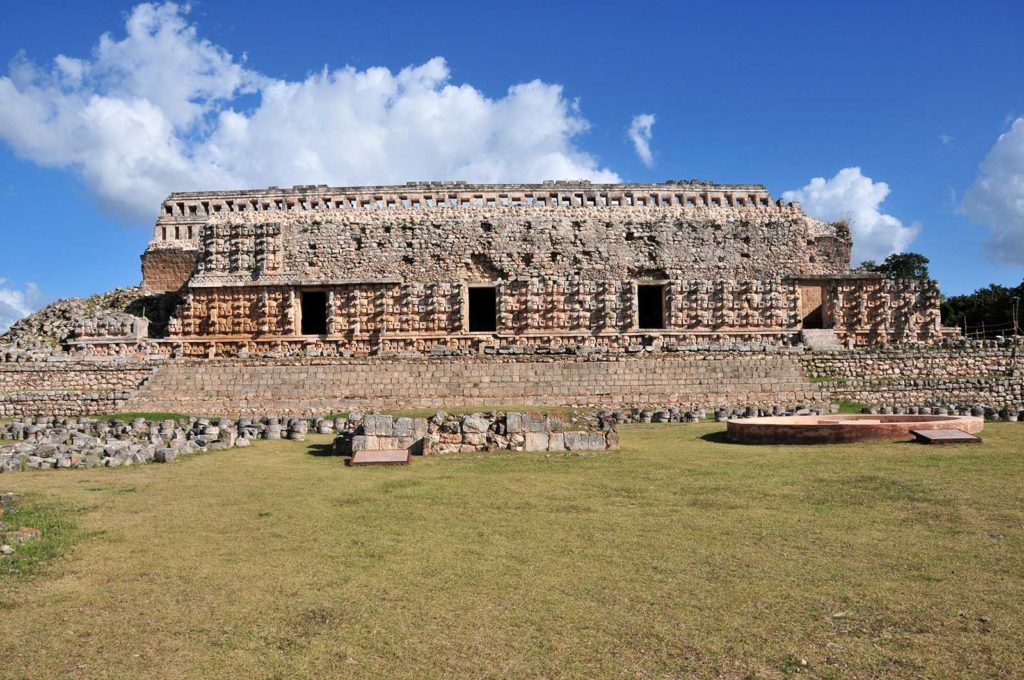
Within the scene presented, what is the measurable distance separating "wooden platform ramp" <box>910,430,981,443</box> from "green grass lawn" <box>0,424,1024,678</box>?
2482 millimetres

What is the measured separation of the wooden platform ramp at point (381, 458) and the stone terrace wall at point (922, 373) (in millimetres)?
14409

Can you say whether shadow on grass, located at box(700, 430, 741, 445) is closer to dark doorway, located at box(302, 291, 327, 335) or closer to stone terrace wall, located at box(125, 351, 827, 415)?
stone terrace wall, located at box(125, 351, 827, 415)

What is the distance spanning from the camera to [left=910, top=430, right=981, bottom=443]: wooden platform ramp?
11906mm

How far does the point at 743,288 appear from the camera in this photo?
1121 inches

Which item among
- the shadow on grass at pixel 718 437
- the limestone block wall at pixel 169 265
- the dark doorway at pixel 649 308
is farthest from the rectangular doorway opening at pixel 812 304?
the limestone block wall at pixel 169 265

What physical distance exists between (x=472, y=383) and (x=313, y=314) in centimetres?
1416

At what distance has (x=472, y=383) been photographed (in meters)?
21.4

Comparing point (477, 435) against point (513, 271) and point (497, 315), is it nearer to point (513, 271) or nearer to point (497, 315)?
point (497, 315)

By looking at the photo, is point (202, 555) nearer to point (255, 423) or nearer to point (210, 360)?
point (255, 423)

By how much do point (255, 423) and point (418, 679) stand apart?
14.0 metres

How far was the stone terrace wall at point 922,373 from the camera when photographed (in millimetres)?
20719

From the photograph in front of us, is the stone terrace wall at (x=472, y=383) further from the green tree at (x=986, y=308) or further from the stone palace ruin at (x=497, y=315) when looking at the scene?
the green tree at (x=986, y=308)

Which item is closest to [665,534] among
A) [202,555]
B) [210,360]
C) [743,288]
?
[202,555]

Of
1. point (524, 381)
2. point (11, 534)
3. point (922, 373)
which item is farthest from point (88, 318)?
point (922, 373)
